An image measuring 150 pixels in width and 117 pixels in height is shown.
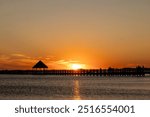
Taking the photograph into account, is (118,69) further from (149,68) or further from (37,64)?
(37,64)

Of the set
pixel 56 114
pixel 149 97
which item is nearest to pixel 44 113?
pixel 56 114

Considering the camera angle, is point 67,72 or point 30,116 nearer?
point 30,116

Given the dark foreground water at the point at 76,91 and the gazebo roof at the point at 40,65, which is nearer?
the dark foreground water at the point at 76,91

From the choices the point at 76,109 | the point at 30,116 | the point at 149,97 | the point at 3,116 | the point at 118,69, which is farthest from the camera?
the point at 118,69

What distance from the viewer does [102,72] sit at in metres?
108

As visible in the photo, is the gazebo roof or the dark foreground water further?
the gazebo roof

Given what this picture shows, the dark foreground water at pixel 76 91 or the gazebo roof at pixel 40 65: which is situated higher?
the gazebo roof at pixel 40 65

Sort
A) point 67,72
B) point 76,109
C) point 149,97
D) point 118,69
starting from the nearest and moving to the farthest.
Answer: point 76,109 < point 149,97 < point 118,69 < point 67,72

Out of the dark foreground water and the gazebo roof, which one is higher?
the gazebo roof

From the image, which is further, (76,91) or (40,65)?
(40,65)

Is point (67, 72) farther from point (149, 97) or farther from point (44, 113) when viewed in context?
point (44, 113)

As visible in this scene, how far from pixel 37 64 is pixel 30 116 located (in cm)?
8977

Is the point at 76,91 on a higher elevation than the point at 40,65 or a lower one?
lower

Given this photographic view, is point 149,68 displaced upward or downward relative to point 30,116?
upward
